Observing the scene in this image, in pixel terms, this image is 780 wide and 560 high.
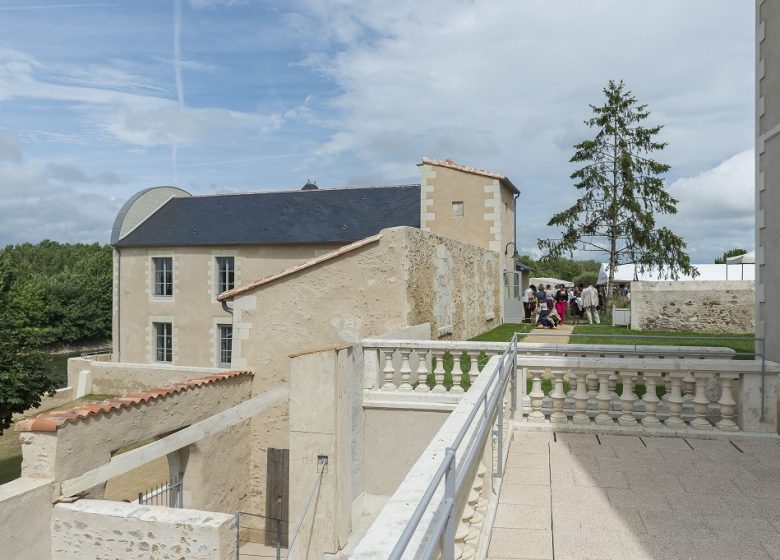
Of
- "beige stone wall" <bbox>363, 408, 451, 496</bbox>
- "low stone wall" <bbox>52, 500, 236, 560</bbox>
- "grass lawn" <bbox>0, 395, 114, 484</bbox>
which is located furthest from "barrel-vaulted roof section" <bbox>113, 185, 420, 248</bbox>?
"low stone wall" <bbox>52, 500, 236, 560</bbox>

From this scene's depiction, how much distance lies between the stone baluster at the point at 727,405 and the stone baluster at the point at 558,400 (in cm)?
148

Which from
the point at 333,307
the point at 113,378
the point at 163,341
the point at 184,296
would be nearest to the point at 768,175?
the point at 333,307

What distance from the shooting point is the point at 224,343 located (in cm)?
2241

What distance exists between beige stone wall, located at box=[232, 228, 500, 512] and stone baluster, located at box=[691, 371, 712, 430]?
190 inches

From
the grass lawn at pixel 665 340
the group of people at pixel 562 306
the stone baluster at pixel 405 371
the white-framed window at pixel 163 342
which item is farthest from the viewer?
the white-framed window at pixel 163 342

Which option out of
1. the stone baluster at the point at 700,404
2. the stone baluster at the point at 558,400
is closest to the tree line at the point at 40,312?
the stone baluster at the point at 558,400

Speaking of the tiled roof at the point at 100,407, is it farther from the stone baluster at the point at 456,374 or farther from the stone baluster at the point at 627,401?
the stone baluster at the point at 627,401

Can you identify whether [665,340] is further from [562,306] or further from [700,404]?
[700,404]

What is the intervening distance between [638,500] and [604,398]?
77.1 inches

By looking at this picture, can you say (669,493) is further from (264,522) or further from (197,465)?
(264,522)

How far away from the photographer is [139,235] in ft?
79.6

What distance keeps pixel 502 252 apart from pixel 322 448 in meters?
12.1

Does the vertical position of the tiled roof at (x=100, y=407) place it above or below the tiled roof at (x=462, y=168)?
below

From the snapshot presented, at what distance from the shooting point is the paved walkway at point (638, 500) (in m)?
3.10
